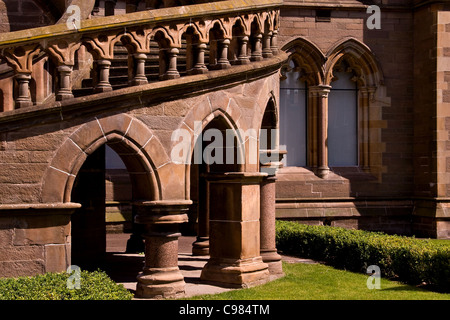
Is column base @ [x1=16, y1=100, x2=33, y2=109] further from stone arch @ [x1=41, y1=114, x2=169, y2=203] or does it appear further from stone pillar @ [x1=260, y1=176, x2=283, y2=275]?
stone pillar @ [x1=260, y1=176, x2=283, y2=275]

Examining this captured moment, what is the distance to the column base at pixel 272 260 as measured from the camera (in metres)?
10.7

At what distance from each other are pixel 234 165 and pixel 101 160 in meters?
3.10

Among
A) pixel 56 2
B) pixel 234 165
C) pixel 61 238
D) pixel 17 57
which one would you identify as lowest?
pixel 61 238

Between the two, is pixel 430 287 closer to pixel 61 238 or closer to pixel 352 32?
pixel 61 238

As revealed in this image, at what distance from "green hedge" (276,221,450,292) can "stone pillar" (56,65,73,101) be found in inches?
235

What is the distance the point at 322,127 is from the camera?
62.3 ft

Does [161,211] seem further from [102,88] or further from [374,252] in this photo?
[374,252]

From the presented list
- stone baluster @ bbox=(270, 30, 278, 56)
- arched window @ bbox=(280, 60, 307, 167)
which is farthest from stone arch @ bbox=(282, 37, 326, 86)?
stone baluster @ bbox=(270, 30, 278, 56)

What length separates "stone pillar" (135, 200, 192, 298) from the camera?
8484 mm

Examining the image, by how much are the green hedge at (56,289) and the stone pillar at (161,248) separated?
1111 millimetres

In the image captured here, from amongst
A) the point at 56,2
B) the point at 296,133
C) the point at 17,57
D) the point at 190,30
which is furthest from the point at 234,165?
the point at 296,133

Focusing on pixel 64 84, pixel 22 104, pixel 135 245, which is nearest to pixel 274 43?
pixel 64 84

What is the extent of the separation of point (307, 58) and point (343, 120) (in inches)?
82.7

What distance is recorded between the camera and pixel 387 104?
756 inches
